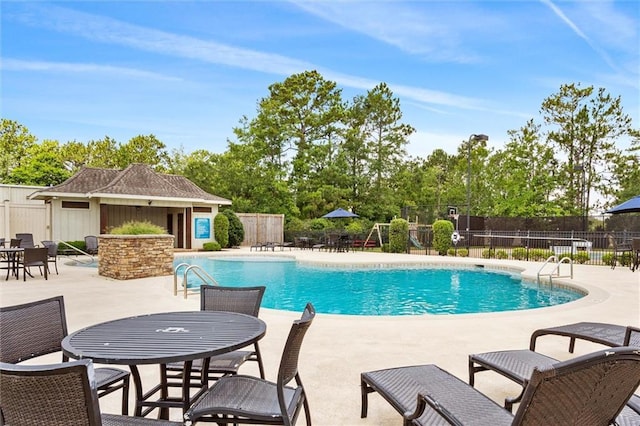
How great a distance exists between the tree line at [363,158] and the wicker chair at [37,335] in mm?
23124

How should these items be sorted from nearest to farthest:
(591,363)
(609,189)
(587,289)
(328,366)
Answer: (591,363) → (328,366) → (587,289) → (609,189)

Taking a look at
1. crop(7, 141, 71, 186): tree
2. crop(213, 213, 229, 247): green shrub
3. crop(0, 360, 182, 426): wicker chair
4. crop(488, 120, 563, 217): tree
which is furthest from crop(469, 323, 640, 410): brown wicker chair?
crop(7, 141, 71, 186): tree

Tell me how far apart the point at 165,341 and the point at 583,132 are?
31.2 m

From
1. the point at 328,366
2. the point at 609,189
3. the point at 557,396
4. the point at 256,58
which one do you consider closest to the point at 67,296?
the point at 328,366

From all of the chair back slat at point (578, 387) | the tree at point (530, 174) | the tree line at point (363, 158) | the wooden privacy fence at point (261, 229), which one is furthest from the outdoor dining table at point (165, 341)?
the tree at point (530, 174)

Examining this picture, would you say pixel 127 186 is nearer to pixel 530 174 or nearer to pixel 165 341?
pixel 165 341

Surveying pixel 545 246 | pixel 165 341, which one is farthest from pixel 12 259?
pixel 545 246

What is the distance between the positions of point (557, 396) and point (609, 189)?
32.2m

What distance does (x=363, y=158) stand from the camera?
28.3 metres

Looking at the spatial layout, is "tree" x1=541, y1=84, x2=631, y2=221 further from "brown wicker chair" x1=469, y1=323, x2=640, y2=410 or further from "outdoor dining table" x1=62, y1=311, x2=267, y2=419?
"outdoor dining table" x1=62, y1=311, x2=267, y2=419

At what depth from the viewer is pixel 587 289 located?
8.72m

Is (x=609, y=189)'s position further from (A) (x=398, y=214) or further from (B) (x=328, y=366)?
(B) (x=328, y=366)

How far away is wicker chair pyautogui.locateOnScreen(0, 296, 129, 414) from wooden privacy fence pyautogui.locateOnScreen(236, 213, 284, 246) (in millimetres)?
20408

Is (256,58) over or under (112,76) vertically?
over
